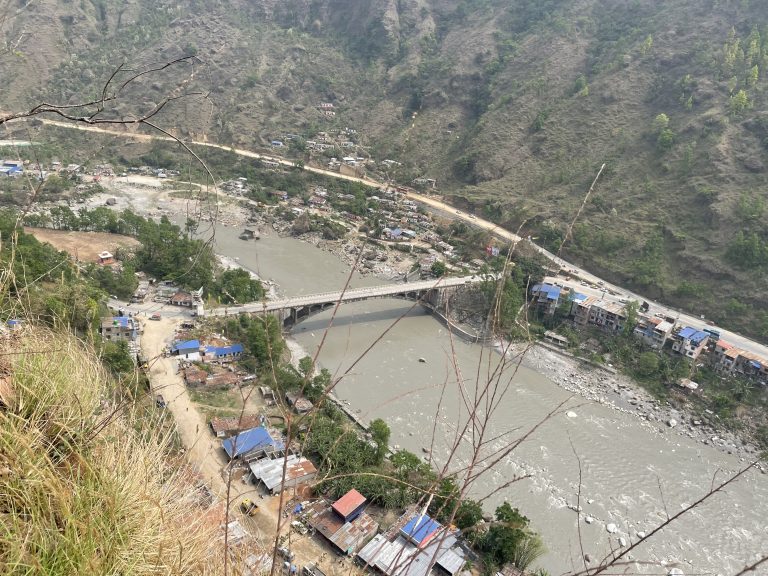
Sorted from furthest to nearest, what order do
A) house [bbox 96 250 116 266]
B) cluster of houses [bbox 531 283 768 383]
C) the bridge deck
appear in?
house [bbox 96 250 116 266] → the bridge deck → cluster of houses [bbox 531 283 768 383]

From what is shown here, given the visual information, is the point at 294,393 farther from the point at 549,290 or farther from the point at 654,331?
the point at 654,331

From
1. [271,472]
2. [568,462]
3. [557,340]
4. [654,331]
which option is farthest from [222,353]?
[654,331]

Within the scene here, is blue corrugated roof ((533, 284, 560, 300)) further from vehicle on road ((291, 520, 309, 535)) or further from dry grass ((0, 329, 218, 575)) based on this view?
dry grass ((0, 329, 218, 575))

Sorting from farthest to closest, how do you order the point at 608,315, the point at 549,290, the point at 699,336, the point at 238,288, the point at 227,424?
the point at 549,290, the point at 608,315, the point at 238,288, the point at 699,336, the point at 227,424

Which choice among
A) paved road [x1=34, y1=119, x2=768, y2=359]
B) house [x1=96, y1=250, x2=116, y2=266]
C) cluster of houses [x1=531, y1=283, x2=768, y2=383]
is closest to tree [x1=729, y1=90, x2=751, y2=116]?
paved road [x1=34, y1=119, x2=768, y2=359]

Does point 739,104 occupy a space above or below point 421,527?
above

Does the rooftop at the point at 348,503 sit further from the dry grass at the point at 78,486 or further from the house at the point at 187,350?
the dry grass at the point at 78,486

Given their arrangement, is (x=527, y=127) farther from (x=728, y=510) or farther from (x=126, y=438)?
(x=126, y=438)
